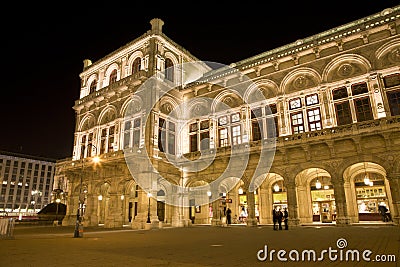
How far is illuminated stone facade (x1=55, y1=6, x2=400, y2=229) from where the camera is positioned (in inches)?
788

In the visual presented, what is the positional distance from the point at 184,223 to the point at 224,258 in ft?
65.4

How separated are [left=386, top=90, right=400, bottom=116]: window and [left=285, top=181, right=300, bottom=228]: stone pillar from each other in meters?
8.33

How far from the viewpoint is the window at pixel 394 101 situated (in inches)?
764

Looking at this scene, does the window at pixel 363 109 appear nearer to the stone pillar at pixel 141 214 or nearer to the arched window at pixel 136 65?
the stone pillar at pixel 141 214

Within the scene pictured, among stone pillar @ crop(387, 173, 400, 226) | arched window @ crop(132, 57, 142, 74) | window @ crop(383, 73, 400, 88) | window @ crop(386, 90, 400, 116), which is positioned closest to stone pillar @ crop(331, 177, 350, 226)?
stone pillar @ crop(387, 173, 400, 226)

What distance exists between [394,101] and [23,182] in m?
95.2

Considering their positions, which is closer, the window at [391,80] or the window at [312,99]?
the window at [391,80]

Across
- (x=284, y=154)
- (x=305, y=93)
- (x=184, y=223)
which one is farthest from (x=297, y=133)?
(x=184, y=223)

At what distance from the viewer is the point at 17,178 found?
274 ft

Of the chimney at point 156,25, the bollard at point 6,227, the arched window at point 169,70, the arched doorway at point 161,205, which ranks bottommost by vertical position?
the bollard at point 6,227

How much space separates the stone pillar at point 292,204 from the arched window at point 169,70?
630 inches

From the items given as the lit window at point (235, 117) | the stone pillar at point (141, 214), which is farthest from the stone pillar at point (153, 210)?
the lit window at point (235, 117)

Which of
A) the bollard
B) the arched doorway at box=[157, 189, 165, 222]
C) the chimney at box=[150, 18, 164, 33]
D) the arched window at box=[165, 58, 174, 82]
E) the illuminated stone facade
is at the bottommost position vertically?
the bollard

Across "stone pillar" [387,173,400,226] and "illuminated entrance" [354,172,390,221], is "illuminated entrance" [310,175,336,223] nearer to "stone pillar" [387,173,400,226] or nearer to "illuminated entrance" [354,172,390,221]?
"illuminated entrance" [354,172,390,221]
